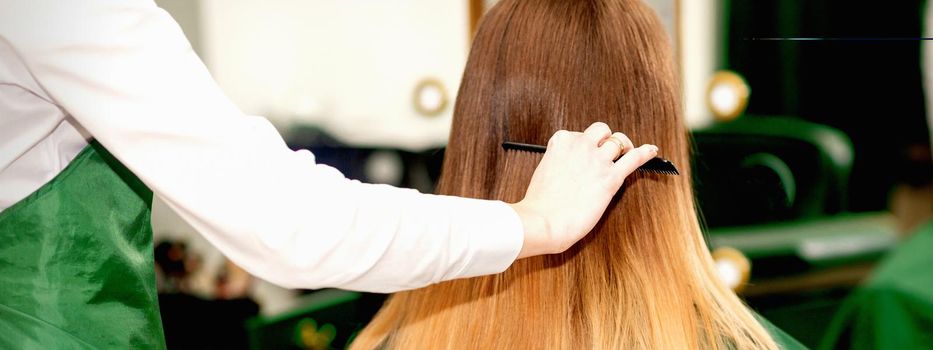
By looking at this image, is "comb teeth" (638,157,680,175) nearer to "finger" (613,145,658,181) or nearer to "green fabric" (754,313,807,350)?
"finger" (613,145,658,181)

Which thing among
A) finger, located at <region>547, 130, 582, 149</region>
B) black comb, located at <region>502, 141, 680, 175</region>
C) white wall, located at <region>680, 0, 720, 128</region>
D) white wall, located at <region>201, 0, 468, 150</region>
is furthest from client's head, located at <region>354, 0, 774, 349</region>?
white wall, located at <region>201, 0, 468, 150</region>

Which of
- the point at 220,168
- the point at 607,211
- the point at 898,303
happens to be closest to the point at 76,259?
the point at 220,168

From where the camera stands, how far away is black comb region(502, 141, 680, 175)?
854 mm

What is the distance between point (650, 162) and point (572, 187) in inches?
4.5

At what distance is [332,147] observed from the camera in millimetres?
1904

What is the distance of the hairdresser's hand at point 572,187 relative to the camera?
0.77 meters

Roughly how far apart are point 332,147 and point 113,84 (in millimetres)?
1249

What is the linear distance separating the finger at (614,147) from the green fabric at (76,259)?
1.52 feet

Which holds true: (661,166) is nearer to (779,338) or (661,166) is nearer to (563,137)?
(563,137)

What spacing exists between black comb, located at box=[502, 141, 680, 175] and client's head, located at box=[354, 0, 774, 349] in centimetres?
2

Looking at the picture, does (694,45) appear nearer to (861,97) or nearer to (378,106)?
(861,97)

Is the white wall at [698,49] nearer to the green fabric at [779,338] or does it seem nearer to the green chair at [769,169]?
the green chair at [769,169]

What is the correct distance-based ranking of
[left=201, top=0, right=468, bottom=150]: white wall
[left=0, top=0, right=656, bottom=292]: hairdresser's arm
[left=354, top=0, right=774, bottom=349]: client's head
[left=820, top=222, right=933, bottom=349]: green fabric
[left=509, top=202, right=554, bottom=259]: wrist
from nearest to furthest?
[left=0, top=0, right=656, bottom=292]: hairdresser's arm → [left=509, top=202, right=554, bottom=259]: wrist → [left=354, top=0, right=774, bottom=349]: client's head → [left=820, top=222, right=933, bottom=349]: green fabric → [left=201, top=0, right=468, bottom=150]: white wall

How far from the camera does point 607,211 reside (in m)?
0.99
